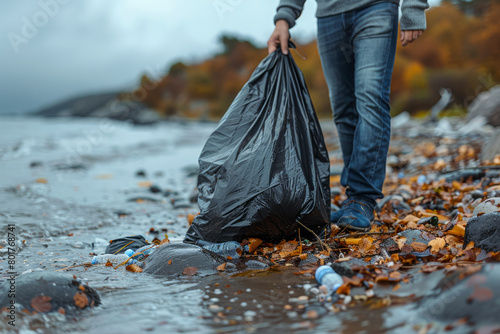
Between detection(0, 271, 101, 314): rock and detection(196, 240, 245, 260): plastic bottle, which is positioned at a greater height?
detection(0, 271, 101, 314): rock

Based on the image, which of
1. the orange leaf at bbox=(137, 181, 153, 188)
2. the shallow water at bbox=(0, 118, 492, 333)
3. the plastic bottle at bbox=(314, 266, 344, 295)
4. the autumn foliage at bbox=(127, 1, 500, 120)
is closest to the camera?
the shallow water at bbox=(0, 118, 492, 333)

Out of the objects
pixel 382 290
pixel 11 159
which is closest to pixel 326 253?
pixel 382 290

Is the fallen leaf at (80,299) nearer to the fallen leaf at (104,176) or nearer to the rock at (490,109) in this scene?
the fallen leaf at (104,176)

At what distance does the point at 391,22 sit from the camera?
2291mm

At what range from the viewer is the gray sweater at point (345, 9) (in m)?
2.27

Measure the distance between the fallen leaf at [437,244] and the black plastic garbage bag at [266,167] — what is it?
50 cm

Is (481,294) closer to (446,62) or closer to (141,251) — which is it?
(141,251)

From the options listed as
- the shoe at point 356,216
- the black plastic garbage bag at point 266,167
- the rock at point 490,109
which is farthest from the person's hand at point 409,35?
the rock at point 490,109

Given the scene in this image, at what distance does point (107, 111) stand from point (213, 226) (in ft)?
180

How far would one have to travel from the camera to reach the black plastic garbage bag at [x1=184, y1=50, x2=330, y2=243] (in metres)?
2.03

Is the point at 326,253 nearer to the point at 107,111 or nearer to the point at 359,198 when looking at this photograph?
the point at 359,198

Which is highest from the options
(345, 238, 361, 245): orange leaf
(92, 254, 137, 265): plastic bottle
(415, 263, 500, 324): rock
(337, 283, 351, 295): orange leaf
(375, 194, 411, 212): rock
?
(415, 263, 500, 324): rock

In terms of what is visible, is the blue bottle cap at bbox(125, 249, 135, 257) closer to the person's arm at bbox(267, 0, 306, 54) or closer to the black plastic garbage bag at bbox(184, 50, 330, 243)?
the black plastic garbage bag at bbox(184, 50, 330, 243)

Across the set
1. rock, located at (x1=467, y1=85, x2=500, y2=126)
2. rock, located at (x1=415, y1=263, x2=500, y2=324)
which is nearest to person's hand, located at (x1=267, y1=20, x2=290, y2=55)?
rock, located at (x1=415, y1=263, x2=500, y2=324)
